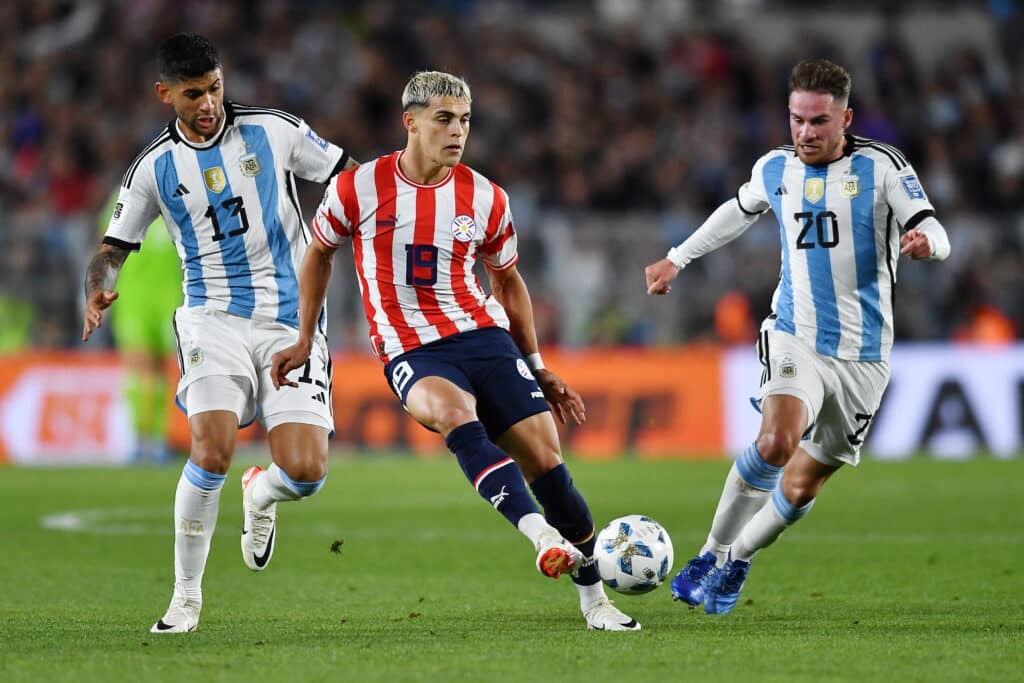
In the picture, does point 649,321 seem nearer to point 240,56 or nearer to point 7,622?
point 240,56

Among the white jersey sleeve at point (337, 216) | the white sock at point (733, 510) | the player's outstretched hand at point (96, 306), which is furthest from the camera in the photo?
the white sock at point (733, 510)

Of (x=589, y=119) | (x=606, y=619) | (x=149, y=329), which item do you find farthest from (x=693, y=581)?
(x=589, y=119)

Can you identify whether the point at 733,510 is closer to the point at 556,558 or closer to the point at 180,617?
the point at 556,558

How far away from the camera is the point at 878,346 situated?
6758mm

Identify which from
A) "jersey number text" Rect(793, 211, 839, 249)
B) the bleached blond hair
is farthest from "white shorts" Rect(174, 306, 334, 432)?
"jersey number text" Rect(793, 211, 839, 249)

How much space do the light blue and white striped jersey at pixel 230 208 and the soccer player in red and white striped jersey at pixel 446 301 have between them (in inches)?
12.5

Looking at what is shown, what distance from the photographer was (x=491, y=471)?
19.2ft

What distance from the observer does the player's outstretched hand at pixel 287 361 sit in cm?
622

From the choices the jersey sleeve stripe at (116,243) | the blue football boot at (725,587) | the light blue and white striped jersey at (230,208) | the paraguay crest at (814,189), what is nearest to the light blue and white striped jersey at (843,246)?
the paraguay crest at (814,189)

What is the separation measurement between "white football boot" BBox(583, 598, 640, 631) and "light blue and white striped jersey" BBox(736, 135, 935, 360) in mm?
1482

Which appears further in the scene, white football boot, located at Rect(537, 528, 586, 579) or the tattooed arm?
the tattooed arm

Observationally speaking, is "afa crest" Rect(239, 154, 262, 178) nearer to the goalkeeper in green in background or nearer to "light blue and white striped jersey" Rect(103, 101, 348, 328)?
"light blue and white striped jersey" Rect(103, 101, 348, 328)

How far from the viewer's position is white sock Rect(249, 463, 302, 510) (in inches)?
266

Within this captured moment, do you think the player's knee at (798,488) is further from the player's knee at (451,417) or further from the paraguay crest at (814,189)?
the player's knee at (451,417)
